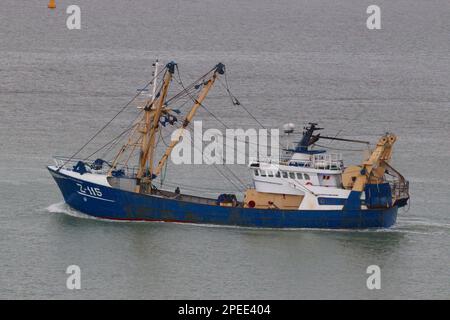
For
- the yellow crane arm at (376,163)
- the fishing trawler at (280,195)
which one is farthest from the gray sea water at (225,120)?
the yellow crane arm at (376,163)

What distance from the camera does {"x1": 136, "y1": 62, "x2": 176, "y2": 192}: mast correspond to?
8123cm

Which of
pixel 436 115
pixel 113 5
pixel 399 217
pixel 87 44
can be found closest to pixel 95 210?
pixel 399 217

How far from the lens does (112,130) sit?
4082 inches

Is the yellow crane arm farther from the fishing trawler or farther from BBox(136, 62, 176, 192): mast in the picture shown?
BBox(136, 62, 176, 192): mast

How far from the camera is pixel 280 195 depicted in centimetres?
8062

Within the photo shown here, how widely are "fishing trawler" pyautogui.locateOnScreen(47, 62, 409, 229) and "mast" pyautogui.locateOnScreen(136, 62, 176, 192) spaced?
6 centimetres

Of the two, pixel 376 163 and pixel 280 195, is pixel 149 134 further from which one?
pixel 376 163

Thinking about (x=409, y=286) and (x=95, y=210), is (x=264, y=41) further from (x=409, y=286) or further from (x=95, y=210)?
(x=409, y=286)

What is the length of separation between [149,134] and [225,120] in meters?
26.0

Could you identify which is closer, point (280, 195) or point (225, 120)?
point (280, 195)

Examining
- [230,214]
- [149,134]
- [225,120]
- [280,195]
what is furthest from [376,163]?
[225,120]

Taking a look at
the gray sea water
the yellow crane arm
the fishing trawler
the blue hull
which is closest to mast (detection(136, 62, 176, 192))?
the fishing trawler
